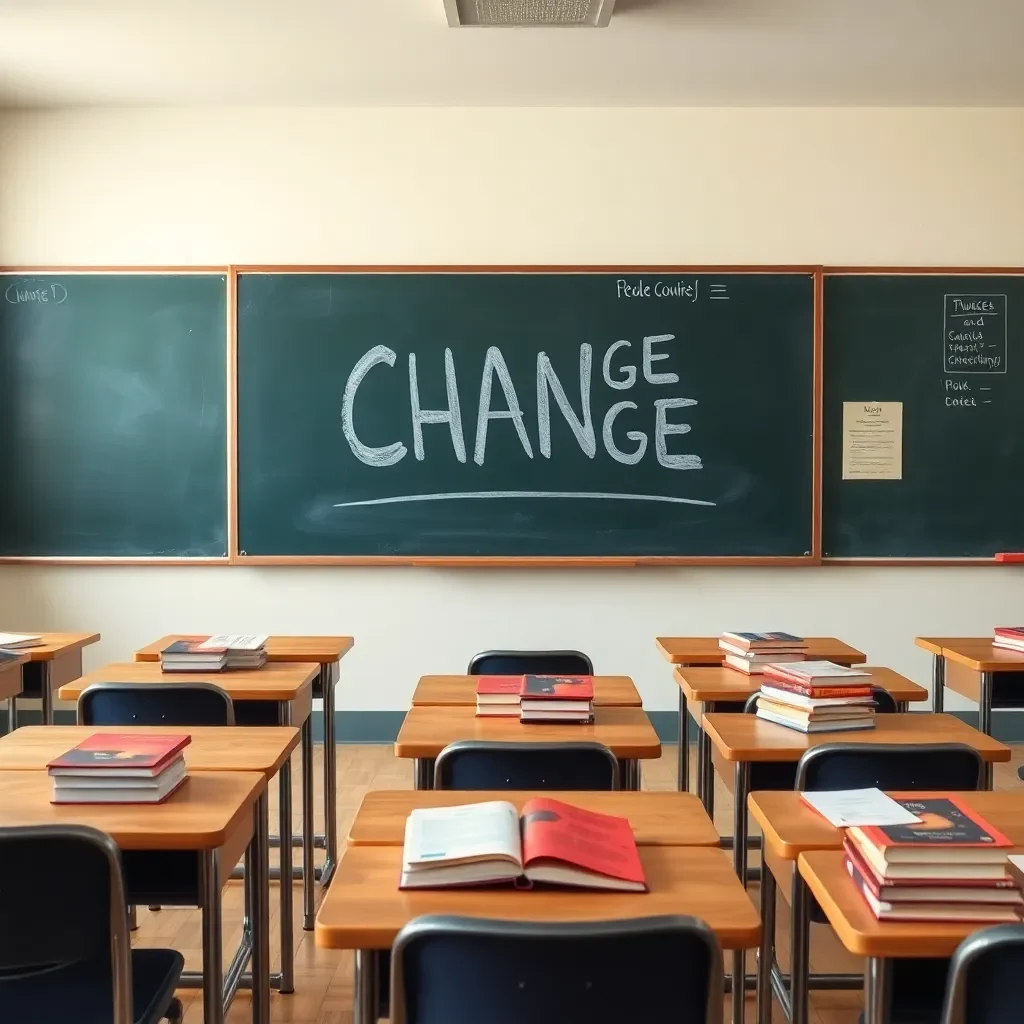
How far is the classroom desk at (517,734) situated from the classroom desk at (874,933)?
83cm

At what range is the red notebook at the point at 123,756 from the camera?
195 centimetres

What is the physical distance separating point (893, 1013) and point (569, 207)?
419cm

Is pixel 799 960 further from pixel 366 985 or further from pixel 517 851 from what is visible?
pixel 366 985

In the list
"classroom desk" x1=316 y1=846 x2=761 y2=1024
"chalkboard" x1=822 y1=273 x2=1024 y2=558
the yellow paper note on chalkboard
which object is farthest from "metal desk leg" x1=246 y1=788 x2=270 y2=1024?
the yellow paper note on chalkboard

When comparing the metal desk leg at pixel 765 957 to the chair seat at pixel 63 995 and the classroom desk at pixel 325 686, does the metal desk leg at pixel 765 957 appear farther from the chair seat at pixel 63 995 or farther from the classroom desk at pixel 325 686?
the classroom desk at pixel 325 686

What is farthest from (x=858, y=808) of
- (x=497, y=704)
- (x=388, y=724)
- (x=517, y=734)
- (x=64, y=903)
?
(x=388, y=724)

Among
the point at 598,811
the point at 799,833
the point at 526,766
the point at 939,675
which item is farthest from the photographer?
the point at 939,675

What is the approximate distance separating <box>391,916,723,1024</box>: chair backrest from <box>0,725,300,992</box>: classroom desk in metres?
0.84

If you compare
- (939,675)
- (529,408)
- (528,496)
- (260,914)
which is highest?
(529,408)

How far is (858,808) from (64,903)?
51.9 inches

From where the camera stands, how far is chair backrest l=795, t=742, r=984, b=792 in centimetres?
225

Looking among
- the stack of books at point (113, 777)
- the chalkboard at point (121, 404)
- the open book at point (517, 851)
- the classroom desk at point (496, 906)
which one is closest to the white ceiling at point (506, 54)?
the chalkboard at point (121, 404)

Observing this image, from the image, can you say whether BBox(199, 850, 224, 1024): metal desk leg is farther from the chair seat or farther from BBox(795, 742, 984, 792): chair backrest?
BBox(795, 742, 984, 792): chair backrest

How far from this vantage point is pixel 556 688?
274 cm
